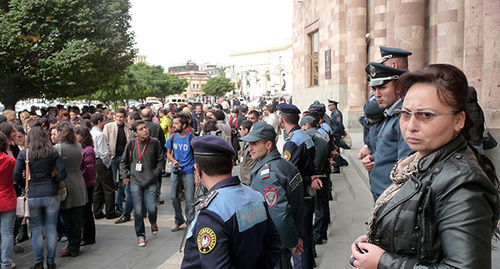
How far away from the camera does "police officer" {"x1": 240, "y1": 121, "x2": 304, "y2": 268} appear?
354 cm

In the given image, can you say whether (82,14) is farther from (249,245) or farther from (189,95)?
(189,95)

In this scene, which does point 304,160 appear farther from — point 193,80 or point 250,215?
point 193,80

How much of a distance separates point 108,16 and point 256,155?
20.9 meters

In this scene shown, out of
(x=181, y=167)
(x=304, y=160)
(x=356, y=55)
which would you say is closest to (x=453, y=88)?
(x=304, y=160)

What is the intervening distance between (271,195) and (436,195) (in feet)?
7.08

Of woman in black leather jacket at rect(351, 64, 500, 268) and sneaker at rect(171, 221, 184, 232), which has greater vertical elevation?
woman in black leather jacket at rect(351, 64, 500, 268)

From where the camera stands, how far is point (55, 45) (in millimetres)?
20375

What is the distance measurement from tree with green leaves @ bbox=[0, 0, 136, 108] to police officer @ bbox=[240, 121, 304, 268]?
18201mm

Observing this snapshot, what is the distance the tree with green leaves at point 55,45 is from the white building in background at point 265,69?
216ft

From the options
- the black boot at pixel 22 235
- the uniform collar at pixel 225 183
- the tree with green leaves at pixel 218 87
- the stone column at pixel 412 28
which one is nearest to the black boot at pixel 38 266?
the black boot at pixel 22 235

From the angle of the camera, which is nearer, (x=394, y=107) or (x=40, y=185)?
(x=394, y=107)

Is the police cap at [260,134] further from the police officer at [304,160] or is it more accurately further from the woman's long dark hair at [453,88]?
the woman's long dark hair at [453,88]

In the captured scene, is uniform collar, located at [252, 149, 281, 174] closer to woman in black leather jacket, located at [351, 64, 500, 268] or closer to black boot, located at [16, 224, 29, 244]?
woman in black leather jacket, located at [351, 64, 500, 268]

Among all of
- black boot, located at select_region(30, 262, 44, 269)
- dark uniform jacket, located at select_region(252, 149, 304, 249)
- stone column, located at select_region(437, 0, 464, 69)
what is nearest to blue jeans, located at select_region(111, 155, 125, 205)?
black boot, located at select_region(30, 262, 44, 269)
